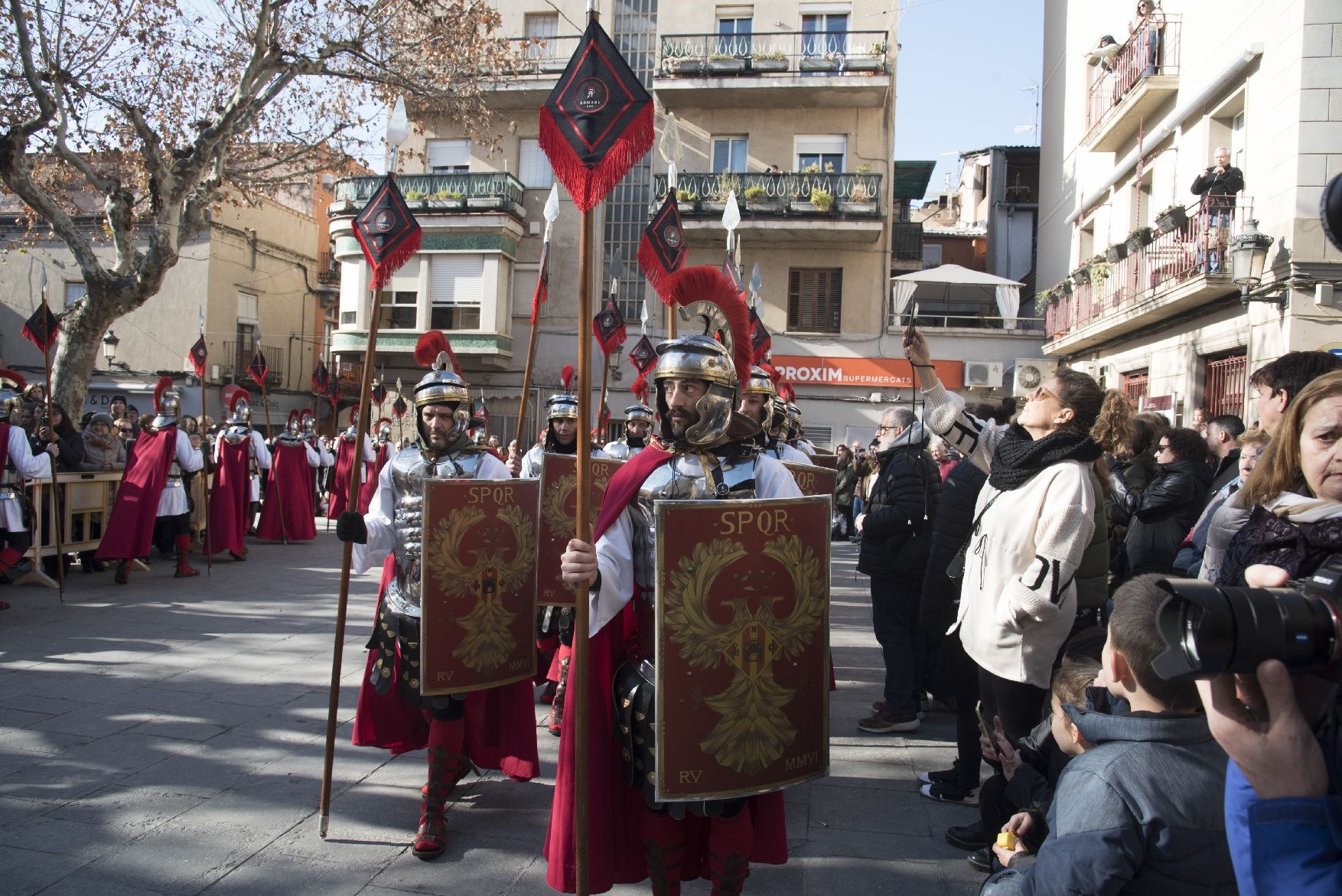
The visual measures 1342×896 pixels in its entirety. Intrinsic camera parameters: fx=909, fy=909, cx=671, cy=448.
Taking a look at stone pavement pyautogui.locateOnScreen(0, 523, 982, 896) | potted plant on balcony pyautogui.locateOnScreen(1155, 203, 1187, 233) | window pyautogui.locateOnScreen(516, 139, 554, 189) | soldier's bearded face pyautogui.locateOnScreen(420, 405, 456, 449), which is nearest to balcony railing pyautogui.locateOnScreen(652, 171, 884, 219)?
window pyautogui.locateOnScreen(516, 139, 554, 189)

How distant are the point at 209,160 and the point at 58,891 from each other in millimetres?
11316

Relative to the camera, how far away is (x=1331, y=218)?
51.3 inches

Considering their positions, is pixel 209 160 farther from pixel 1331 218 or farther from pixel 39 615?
pixel 1331 218

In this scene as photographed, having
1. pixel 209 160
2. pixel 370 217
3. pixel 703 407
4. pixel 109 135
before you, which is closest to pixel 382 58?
pixel 209 160

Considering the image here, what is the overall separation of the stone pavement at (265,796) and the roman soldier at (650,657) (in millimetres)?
430

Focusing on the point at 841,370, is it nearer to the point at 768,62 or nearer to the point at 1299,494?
the point at 768,62

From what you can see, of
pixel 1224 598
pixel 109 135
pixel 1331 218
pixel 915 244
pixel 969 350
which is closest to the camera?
pixel 1224 598

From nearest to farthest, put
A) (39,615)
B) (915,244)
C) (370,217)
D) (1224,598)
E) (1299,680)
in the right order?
1. (1224,598)
2. (1299,680)
3. (370,217)
4. (39,615)
5. (915,244)

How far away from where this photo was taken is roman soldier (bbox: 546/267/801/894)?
285 cm

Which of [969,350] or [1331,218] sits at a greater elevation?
[969,350]

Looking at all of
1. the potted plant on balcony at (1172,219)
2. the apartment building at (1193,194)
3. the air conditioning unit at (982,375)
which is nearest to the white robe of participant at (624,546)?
the apartment building at (1193,194)

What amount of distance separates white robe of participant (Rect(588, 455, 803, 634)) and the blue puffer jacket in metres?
1.35

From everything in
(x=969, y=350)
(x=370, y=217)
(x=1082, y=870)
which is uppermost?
(x=969, y=350)

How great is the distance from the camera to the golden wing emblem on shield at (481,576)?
367 cm
